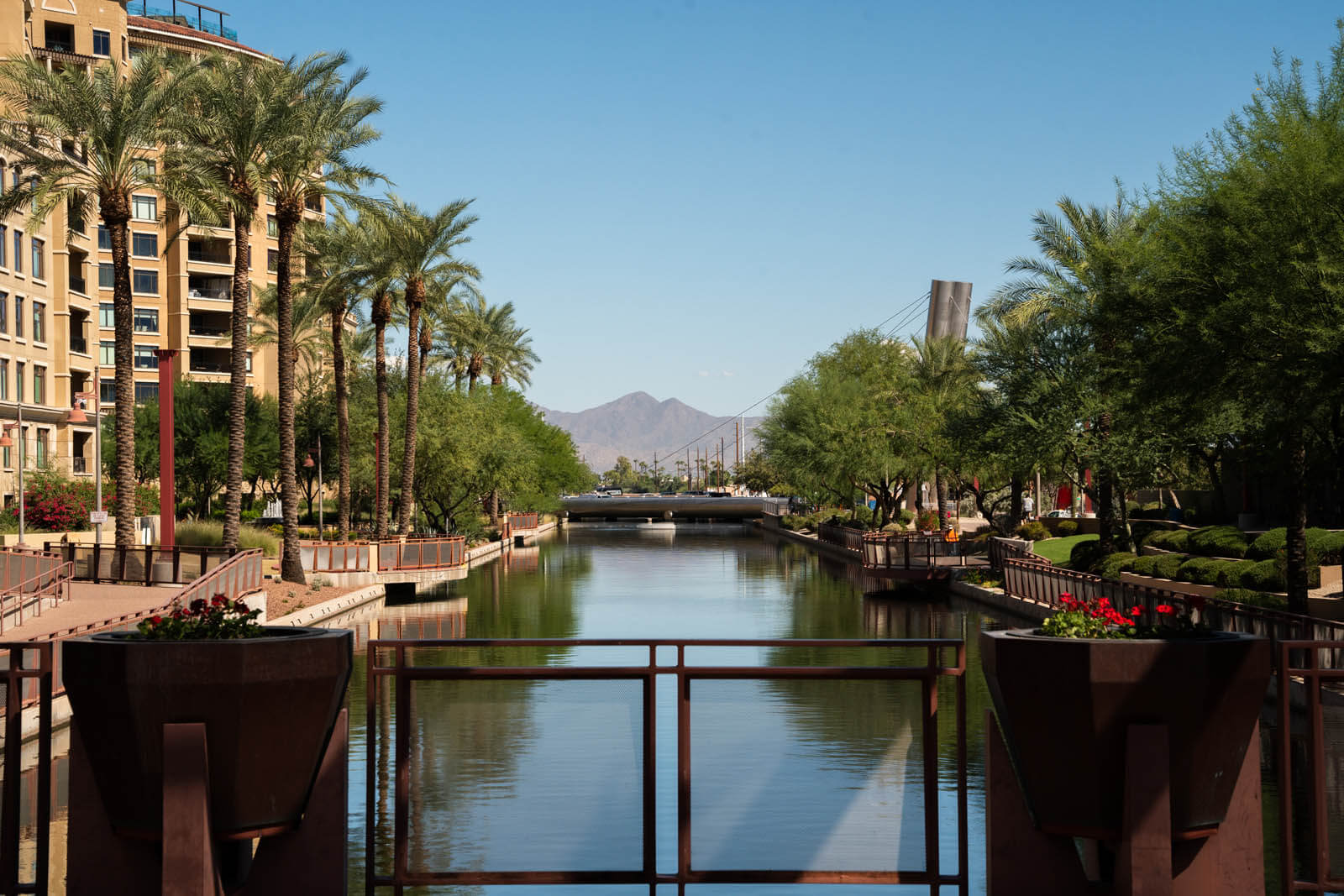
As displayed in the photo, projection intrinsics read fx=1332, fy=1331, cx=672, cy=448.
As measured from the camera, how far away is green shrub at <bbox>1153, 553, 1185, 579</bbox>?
35438 mm

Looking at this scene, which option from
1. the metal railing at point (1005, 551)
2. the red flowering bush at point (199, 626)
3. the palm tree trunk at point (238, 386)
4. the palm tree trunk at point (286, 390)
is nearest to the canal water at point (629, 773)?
the red flowering bush at point (199, 626)

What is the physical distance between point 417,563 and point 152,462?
98.7ft

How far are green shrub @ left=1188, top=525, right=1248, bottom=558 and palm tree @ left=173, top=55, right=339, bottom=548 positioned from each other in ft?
91.4

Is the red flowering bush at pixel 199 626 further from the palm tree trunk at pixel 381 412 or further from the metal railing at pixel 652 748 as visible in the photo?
the palm tree trunk at pixel 381 412

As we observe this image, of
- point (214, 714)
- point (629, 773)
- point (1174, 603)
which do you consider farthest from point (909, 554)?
point (214, 714)

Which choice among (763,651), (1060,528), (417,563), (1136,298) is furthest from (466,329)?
(763,651)

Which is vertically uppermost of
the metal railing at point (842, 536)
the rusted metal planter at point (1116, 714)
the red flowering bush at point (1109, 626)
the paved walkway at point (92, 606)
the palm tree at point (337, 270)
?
the palm tree at point (337, 270)

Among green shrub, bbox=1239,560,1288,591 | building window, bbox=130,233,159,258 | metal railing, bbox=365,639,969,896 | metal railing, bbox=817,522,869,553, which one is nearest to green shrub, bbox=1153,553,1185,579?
green shrub, bbox=1239,560,1288,591

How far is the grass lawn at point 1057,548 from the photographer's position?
4962 cm

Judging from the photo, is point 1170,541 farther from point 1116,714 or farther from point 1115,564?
point 1116,714

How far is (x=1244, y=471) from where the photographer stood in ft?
149

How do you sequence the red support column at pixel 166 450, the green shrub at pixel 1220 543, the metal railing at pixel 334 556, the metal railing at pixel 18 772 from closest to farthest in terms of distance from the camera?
1. the metal railing at pixel 18 772
2. the green shrub at pixel 1220 543
3. the red support column at pixel 166 450
4. the metal railing at pixel 334 556

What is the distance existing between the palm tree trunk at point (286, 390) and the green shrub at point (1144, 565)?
82.1 feet

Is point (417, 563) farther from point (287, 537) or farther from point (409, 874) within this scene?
point (409, 874)
